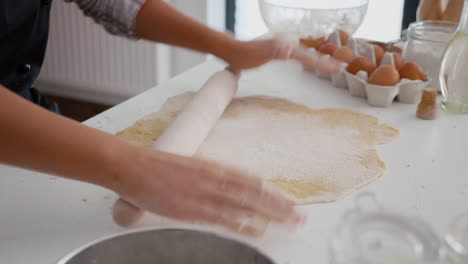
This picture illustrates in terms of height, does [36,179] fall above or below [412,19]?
above

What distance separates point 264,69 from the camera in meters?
1.36

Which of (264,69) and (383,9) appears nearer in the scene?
(264,69)

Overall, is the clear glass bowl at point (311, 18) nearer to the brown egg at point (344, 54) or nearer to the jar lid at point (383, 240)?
the brown egg at point (344, 54)

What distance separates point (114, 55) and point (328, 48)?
64.7 inches

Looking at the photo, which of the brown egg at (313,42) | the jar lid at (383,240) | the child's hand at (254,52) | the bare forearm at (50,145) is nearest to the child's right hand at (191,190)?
the bare forearm at (50,145)

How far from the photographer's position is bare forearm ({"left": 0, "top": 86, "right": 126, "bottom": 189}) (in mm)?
636

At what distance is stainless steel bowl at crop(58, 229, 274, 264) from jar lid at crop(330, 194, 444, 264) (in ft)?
0.48

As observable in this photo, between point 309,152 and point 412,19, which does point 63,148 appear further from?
point 412,19

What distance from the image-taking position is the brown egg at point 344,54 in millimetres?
1248

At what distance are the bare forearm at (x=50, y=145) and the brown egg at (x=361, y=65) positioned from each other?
685 millimetres

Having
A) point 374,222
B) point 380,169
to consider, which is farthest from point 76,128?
point 380,169

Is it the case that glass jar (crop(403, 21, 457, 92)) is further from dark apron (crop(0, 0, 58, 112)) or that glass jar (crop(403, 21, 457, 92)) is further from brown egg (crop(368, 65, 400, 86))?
dark apron (crop(0, 0, 58, 112))

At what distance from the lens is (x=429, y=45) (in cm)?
122

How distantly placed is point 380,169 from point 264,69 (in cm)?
54
